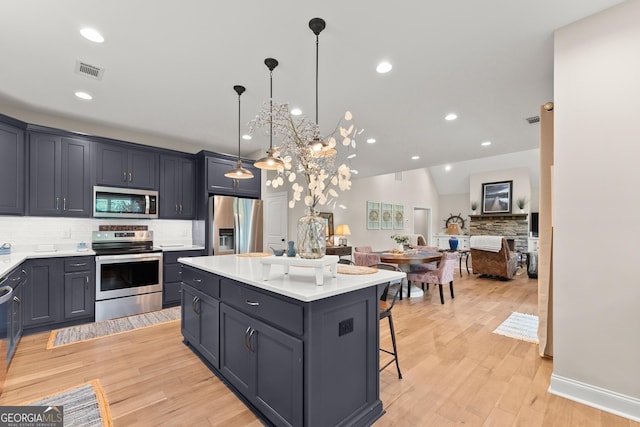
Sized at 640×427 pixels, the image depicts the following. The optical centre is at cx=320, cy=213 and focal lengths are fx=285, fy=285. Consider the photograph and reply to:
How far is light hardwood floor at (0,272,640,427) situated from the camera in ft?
6.32

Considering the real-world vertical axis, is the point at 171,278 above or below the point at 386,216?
below

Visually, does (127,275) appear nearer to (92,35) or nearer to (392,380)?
(92,35)

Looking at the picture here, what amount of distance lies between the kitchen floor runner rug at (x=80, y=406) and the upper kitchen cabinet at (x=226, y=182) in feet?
10.1

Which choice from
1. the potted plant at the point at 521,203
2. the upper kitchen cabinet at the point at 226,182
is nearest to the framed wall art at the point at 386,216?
the potted plant at the point at 521,203

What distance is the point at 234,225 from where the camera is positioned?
190 inches

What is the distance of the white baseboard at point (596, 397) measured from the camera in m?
1.87

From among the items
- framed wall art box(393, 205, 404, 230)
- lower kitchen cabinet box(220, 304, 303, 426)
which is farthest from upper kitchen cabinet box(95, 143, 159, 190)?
framed wall art box(393, 205, 404, 230)

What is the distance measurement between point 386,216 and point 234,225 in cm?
655

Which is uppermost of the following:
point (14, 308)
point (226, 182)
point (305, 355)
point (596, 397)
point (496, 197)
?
point (496, 197)

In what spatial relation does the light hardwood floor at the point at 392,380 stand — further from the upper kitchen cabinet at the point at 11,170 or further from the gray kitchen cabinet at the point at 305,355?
the upper kitchen cabinet at the point at 11,170

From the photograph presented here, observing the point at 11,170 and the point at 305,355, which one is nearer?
the point at 305,355

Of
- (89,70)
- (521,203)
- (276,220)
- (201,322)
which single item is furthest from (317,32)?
(521,203)

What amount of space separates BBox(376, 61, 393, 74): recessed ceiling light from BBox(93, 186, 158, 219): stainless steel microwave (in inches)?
148

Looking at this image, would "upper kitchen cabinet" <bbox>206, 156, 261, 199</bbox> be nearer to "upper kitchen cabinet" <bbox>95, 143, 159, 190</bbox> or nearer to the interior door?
"upper kitchen cabinet" <bbox>95, 143, 159, 190</bbox>
